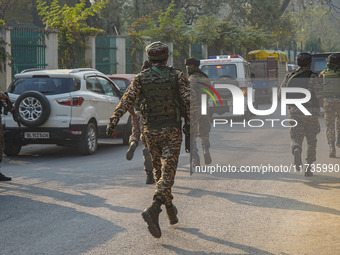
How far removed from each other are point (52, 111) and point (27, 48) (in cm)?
853

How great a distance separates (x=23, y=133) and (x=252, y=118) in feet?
48.1

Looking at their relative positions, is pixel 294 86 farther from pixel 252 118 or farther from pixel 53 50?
pixel 252 118

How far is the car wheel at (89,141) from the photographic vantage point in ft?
43.9

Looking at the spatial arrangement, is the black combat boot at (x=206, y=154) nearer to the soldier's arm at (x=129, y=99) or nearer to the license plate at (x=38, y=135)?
the license plate at (x=38, y=135)

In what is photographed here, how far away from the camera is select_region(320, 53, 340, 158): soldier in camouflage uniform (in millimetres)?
11961

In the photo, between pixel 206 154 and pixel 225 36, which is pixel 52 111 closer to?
pixel 206 154

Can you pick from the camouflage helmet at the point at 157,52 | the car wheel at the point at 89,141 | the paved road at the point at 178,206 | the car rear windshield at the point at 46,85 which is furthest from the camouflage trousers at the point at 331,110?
the camouflage helmet at the point at 157,52

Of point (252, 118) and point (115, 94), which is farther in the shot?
point (252, 118)

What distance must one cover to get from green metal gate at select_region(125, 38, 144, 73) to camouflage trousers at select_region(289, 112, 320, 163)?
21688 millimetres

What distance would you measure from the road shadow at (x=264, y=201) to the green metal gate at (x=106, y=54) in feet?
63.8

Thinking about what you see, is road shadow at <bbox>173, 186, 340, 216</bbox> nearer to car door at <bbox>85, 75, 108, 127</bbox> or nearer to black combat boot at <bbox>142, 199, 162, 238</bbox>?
black combat boot at <bbox>142, 199, 162, 238</bbox>

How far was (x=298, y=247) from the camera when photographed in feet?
19.6

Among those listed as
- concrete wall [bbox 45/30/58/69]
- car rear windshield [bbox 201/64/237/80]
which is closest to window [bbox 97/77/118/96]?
car rear windshield [bbox 201/64/237/80]

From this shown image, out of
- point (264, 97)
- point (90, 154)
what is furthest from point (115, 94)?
point (264, 97)
